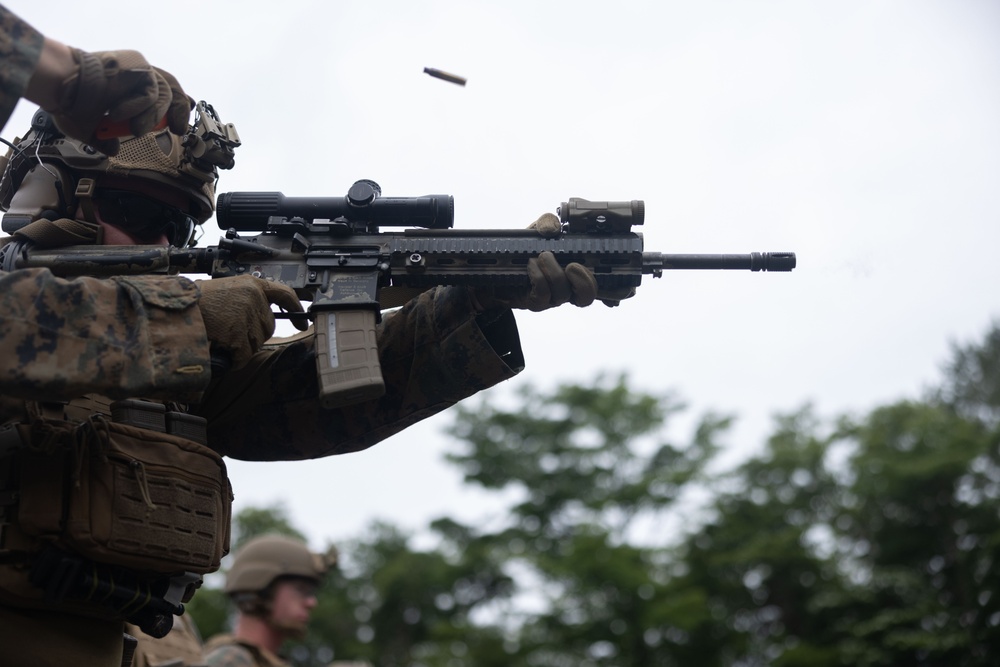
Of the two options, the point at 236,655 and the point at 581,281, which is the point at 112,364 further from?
the point at 236,655

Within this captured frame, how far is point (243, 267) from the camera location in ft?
15.1

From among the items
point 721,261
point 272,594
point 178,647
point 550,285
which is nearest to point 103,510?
point 550,285

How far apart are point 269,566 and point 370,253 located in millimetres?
4587

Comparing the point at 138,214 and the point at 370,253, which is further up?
the point at 138,214

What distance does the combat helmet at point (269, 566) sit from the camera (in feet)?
27.8

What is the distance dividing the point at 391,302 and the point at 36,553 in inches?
70.3

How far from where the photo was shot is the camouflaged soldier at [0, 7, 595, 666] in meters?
3.65

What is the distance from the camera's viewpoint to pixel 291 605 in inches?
333

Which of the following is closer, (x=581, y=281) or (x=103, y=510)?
(x=103, y=510)

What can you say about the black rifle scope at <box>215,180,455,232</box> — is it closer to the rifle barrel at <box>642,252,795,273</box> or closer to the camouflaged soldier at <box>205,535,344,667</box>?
the rifle barrel at <box>642,252,795,273</box>

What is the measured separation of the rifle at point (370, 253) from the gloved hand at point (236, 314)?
381 mm

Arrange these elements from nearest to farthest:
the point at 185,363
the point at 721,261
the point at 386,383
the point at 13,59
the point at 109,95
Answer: the point at 13,59, the point at 185,363, the point at 109,95, the point at 721,261, the point at 386,383

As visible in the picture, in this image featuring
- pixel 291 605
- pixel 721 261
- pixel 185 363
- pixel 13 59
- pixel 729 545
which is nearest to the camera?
pixel 13 59

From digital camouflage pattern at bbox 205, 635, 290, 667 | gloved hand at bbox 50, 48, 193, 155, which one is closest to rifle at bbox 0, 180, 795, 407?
gloved hand at bbox 50, 48, 193, 155
